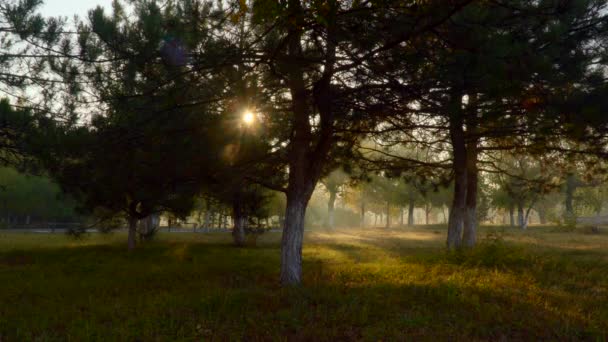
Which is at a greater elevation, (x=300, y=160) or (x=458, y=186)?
(x=300, y=160)

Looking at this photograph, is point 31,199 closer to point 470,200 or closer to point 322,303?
point 470,200

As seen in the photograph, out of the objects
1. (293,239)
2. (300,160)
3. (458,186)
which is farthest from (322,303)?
(458,186)

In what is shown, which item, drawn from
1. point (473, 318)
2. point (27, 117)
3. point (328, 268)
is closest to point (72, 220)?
point (27, 117)

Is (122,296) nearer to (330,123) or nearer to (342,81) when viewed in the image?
(330,123)

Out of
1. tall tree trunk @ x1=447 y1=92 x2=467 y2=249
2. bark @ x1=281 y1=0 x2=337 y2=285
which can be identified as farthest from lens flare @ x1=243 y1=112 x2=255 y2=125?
tall tree trunk @ x1=447 y1=92 x2=467 y2=249

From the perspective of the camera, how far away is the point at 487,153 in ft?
52.1

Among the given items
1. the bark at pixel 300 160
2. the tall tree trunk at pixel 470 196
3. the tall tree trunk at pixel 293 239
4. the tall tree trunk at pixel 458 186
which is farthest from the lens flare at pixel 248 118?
the tall tree trunk at pixel 470 196

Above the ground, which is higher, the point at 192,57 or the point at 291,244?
the point at 192,57

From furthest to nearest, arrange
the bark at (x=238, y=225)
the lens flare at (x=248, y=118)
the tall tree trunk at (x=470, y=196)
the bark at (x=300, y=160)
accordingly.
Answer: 1. the bark at (x=238, y=225)
2. the tall tree trunk at (x=470, y=196)
3. the lens flare at (x=248, y=118)
4. the bark at (x=300, y=160)

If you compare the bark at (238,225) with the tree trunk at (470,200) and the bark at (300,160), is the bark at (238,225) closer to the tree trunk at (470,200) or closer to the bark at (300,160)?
the tree trunk at (470,200)

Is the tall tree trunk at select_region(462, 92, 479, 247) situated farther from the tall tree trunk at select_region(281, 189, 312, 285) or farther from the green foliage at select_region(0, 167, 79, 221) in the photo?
the green foliage at select_region(0, 167, 79, 221)

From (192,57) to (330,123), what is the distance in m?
3.43

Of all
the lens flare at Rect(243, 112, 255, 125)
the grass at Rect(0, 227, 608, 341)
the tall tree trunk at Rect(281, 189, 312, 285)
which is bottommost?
the grass at Rect(0, 227, 608, 341)

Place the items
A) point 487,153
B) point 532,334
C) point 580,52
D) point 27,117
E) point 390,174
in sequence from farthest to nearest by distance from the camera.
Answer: point 487,153
point 390,174
point 27,117
point 580,52
point 532,334
